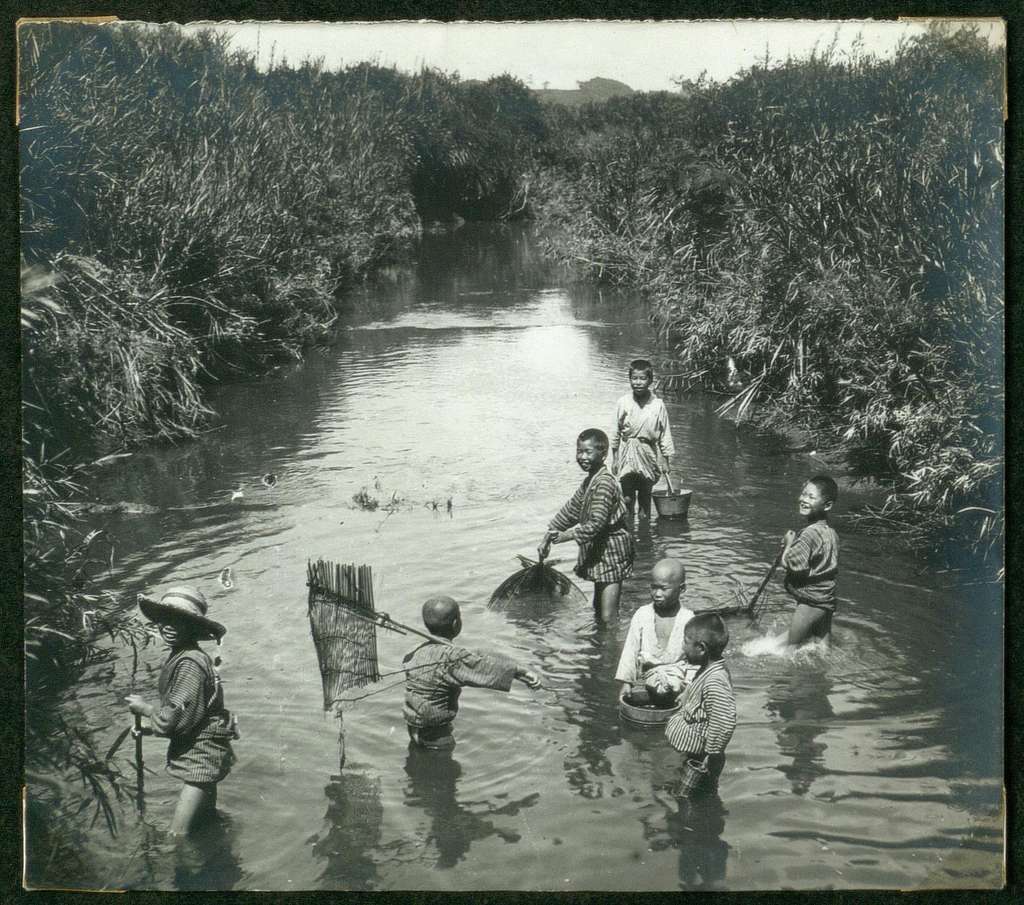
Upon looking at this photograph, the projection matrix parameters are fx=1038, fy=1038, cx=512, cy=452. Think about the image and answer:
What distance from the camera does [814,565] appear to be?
6777 millimetres

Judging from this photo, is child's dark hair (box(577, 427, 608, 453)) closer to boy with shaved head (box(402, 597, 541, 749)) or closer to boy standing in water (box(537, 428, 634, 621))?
boy standing in water (box(537, 428, 634, 621))

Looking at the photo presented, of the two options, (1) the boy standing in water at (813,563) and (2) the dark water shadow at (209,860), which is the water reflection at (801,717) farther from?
(2) the dark water shadow at (209,860)

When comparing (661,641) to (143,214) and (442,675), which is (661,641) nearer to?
(442,675)

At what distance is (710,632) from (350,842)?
226 cm

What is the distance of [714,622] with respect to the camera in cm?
532

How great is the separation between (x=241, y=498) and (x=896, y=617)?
5299mm

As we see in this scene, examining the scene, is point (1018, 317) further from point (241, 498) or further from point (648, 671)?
point (241, 498)

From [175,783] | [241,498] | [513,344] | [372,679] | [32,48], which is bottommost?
[175,783]

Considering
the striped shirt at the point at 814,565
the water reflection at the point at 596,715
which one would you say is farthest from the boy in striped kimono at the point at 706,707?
the striped shirt at the point at 814,565

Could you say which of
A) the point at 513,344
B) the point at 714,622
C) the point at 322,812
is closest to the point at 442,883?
the point at 322,812

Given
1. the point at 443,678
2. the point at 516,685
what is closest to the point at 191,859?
the point at 443,678

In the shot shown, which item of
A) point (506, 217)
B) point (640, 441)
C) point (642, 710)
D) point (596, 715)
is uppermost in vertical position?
point (506, 217)

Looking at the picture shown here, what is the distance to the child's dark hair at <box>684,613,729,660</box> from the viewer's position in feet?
17.4

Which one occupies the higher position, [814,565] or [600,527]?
[600,527]
